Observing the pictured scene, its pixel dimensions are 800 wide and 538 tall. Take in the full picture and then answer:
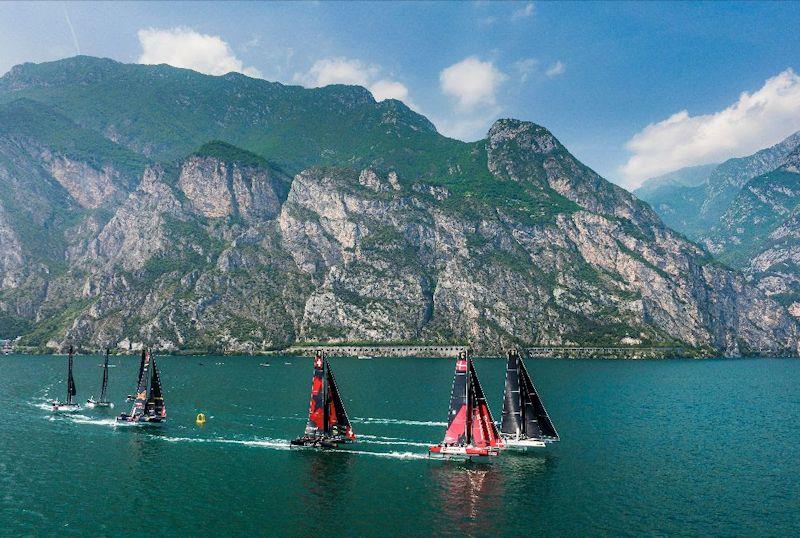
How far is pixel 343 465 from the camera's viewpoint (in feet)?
299

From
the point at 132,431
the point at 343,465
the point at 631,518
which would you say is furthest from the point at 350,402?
the point at 631,518

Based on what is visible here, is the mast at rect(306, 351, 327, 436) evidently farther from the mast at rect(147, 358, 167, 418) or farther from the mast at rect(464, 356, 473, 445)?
the mast at rect(147, 358, 167, 418)

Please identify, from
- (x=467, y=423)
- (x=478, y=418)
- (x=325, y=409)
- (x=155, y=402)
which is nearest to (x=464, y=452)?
(x=467, y=423)

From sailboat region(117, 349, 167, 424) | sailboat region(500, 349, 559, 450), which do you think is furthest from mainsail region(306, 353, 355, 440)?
sailboat region(117, 349, 167, 424)

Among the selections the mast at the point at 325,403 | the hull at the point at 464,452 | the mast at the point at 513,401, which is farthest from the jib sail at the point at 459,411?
the mast at the point at 325,403

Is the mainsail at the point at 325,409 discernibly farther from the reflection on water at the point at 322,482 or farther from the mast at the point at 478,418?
the mast at the point at 478,418

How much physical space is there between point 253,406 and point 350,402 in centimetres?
2574

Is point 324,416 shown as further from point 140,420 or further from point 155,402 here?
point 140,420

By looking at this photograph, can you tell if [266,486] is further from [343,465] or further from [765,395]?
[765,395]

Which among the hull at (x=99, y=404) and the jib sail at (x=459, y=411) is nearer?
the jib sail at (x=459, y=411)

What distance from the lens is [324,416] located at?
10156cm

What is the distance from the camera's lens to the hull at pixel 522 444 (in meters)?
100

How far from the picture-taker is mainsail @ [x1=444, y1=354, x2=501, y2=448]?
91.7 metres

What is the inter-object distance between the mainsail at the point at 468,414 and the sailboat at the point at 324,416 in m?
19.5
